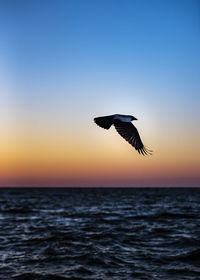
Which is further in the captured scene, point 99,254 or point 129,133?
point 99,254

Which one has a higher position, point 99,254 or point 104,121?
point 104,121

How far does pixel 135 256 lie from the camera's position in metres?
12.1

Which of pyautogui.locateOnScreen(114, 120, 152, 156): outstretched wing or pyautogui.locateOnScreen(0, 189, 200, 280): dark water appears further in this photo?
pyautogui.locateOnScreen(0, 189, 200, 280): dark water

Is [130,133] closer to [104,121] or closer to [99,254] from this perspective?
[104,121]

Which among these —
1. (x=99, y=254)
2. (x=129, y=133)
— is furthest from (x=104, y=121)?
(x=99, y=254)

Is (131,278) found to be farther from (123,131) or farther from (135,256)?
(123,131)

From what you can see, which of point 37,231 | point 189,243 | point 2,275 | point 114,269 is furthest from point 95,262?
point 37,231

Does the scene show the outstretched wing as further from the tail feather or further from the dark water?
the dark water

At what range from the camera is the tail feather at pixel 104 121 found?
5.71 m

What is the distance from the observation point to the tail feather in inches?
225

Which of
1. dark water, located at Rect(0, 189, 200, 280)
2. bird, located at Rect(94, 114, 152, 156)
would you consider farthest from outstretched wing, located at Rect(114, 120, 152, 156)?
dark water, located at Rect(0, 189, 200, 280)

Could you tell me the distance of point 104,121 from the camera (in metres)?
5.80

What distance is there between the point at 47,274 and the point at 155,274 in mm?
3090

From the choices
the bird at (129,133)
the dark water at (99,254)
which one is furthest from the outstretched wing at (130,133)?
the dark water at (99,254)
